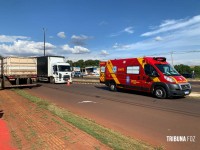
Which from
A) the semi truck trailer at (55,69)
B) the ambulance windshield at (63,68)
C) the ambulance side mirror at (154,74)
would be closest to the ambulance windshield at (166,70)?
the ambulance side mirror at (154,74)

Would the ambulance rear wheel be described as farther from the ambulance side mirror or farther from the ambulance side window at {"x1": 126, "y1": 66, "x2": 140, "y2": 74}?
the ambulance side mirror

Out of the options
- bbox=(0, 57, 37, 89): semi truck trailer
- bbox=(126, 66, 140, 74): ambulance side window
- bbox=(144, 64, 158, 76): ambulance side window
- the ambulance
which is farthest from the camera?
bbox=(0, 57, 37, 89): semi truck trailer

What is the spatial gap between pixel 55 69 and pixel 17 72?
8129mm

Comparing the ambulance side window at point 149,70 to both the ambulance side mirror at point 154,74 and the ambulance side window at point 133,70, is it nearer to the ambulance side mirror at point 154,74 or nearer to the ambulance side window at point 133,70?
the ambulance side mirror at point 154,74

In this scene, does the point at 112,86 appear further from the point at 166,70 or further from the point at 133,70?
the point at 166,70

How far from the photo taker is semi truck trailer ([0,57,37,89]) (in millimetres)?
21641

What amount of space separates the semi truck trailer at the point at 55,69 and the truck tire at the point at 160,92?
16.4m

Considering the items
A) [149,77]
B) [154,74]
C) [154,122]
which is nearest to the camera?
[154,122]

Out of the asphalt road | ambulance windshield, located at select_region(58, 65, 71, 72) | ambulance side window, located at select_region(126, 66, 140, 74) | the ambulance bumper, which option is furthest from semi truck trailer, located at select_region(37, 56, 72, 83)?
the asphalt road

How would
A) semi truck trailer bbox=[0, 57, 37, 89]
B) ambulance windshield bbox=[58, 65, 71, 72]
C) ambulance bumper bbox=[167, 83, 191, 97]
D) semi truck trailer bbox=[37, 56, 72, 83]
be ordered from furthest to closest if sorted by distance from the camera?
ambulance windshield bbox=[58, 65, 71, 72] < semi truck trailer bbox=[37, 56, 72, 83] < semi truck trailer bbox=[0, 57, 37, 89] < ambulance bumper bbox=[167, 83, 191, 97]

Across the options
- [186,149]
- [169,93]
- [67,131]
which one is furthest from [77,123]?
A: [169,93]

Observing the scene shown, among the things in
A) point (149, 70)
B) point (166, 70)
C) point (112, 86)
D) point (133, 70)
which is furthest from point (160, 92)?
point (112, 86)

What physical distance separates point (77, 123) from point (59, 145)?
7.04ft

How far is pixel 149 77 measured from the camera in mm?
15352
